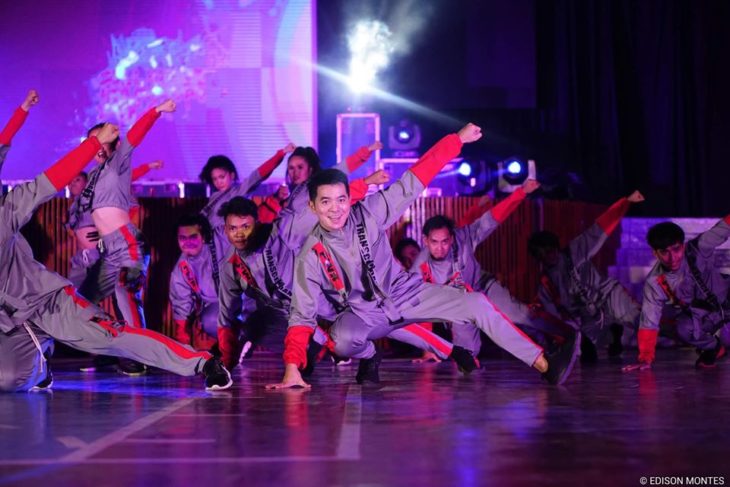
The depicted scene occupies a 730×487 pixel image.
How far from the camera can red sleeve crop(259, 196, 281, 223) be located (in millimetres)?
7551

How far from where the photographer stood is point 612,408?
3941 millimetres

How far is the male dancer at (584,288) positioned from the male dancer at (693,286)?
2.79 feet

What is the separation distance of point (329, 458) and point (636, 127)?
8.93 m

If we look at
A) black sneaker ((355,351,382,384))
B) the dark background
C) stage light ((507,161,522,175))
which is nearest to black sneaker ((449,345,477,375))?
black sneaker ((355,351,382,384))

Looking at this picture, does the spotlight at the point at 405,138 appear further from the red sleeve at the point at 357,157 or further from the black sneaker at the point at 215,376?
the black sneaker at the point at 215,376

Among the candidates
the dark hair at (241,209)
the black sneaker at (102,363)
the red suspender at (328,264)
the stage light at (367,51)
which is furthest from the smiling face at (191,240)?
the stage light at (367,51)

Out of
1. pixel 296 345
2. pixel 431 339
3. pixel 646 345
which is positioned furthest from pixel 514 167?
pixel 296 345

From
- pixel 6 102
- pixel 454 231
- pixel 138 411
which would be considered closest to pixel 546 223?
pixel 454 231

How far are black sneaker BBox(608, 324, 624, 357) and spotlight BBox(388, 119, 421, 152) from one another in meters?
3.49

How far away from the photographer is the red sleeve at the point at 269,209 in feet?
24.8

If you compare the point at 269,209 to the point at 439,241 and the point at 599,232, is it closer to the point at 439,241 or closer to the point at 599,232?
the point at 439,241

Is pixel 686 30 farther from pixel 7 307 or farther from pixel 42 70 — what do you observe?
pixel 7 307

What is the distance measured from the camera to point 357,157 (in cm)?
709

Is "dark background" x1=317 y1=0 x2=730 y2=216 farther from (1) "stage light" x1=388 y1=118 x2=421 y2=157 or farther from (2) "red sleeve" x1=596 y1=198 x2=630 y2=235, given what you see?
(2) "red sleeve" x1=596 y1=198 x2=630 y2=235
